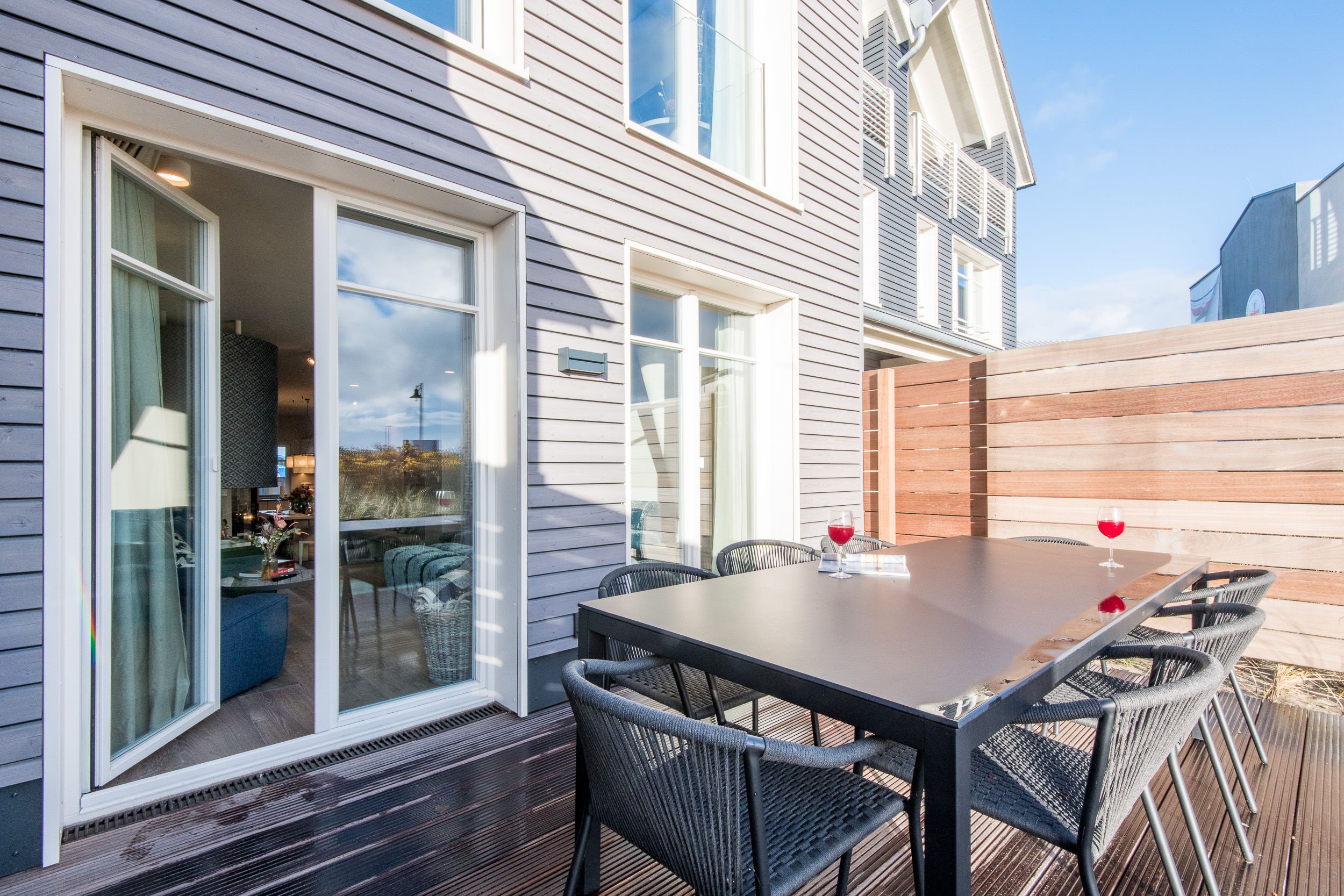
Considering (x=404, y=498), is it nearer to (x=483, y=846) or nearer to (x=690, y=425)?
(x=483, y=846)

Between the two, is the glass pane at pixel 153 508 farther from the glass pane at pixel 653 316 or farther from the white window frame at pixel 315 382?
the glass pane at pixel 653 316

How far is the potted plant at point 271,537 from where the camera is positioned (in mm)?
5445

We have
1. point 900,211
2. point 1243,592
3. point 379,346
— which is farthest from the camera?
point 900,211

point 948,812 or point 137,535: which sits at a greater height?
point 137,535

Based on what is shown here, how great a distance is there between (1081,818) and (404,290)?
297 cm

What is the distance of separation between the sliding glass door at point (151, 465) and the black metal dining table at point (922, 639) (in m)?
1.79

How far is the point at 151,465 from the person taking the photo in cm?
240

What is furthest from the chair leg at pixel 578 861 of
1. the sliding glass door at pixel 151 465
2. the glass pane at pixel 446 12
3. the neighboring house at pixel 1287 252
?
the neighboring house at pixel 1287 252

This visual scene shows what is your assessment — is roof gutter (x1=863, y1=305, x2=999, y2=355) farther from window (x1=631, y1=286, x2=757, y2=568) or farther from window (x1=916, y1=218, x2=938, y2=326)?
window (x1=631, y1=286, x2=757, y2=568)

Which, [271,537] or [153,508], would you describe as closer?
[153,508]

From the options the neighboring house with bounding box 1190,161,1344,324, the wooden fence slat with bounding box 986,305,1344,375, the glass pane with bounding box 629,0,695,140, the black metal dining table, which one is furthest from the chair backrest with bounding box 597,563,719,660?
the neighboring house with bounding box 1190,161,1344,324

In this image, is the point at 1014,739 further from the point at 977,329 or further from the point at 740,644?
the point at 977,329

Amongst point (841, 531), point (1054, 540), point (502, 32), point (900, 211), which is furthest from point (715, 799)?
point (900, 211)

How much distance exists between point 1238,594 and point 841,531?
125cm
